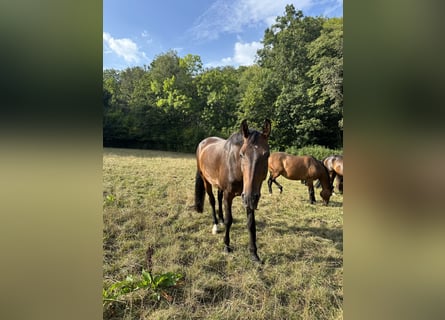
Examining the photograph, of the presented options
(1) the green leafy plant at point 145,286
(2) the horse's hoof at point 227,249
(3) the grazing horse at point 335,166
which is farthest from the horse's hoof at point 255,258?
(3) the grazing horse at point 335,166

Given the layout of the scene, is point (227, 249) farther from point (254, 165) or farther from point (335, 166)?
point (335, 166)

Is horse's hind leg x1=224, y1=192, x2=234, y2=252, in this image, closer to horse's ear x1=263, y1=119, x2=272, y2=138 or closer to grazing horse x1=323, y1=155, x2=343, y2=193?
horse's ear x1=263, y1=119, x2=272, y2=138

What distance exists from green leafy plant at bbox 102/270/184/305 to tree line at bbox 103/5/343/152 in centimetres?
154

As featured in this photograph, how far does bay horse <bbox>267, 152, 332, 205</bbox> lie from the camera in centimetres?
456

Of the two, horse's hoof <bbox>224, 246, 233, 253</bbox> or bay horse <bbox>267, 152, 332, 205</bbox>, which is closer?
horse's hoof <bbox>224, 246, 233, 253</bbox>

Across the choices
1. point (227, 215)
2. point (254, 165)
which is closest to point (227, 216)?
point (227, 215)

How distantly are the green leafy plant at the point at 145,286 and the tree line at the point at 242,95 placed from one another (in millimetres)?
1543

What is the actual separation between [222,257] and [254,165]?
1286 millimetres

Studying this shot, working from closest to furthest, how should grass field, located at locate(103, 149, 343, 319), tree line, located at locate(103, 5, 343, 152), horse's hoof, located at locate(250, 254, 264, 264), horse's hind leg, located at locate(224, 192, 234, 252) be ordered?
grass field, located at locate(103, 149, 343, 319) → horse's hoof, located at locate(250, 254, 264, 264) → horse's hind leg, located at locate(224, 192, 234, 252) → tree line, located at locate(103, 5, 343, 152)

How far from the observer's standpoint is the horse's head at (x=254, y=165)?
1903 millimetres

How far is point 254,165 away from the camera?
6.27 feet

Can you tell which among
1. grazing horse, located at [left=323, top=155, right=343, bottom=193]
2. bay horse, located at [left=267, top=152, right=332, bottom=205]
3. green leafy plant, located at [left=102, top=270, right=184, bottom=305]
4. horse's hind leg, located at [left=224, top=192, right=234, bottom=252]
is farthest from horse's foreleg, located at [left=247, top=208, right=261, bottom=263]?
grazing horse, located at [left=323, top=155, right=343, bottom=193]
